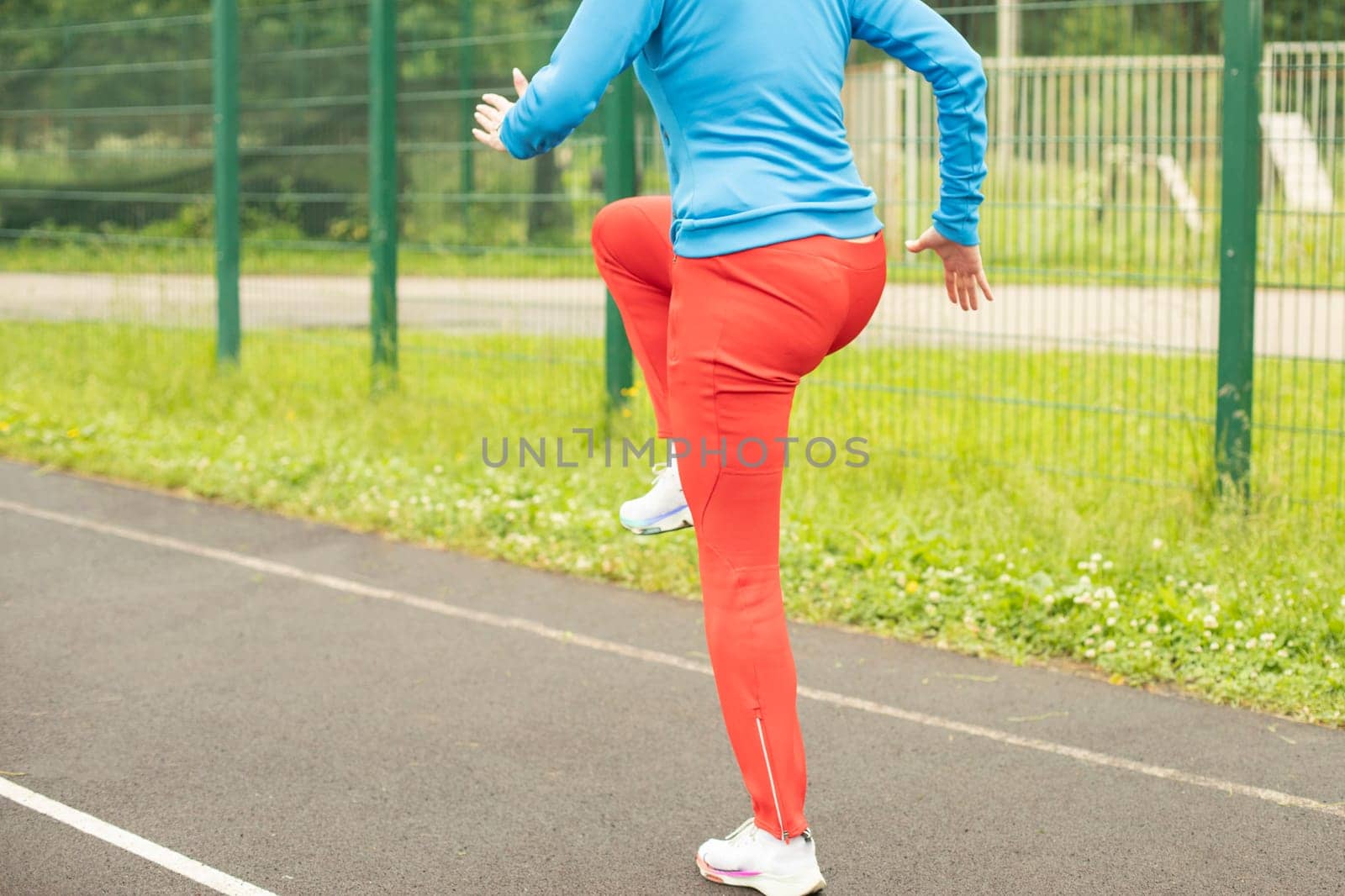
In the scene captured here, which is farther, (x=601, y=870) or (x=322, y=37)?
(x=322, y=37)

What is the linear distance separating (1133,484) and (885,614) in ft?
5.15

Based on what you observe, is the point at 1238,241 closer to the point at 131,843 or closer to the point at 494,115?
the point at 494,115

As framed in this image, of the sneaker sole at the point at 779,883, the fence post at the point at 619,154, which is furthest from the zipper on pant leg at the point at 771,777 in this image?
the fence post at the point at 619,154

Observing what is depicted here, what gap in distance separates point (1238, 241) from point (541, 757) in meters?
3.66

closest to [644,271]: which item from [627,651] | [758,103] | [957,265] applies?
[758,103]

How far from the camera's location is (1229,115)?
6.30 meters

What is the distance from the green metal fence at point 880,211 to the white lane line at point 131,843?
4.33 meters

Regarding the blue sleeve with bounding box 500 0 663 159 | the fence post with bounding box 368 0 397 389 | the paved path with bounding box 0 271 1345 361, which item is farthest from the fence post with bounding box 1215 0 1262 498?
the fence post with bounding box 368 0 397 389

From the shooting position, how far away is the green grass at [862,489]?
549 cm

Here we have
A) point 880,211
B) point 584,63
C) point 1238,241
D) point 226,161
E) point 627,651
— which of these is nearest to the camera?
point 584,63

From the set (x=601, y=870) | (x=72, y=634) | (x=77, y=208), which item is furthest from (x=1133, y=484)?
(x=77, y=208)

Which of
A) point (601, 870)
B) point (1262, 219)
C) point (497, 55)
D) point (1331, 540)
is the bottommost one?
point (601, 870)

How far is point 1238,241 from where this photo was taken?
20.8 ft

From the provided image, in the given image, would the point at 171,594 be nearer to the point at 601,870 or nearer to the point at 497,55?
the point at 601,870
